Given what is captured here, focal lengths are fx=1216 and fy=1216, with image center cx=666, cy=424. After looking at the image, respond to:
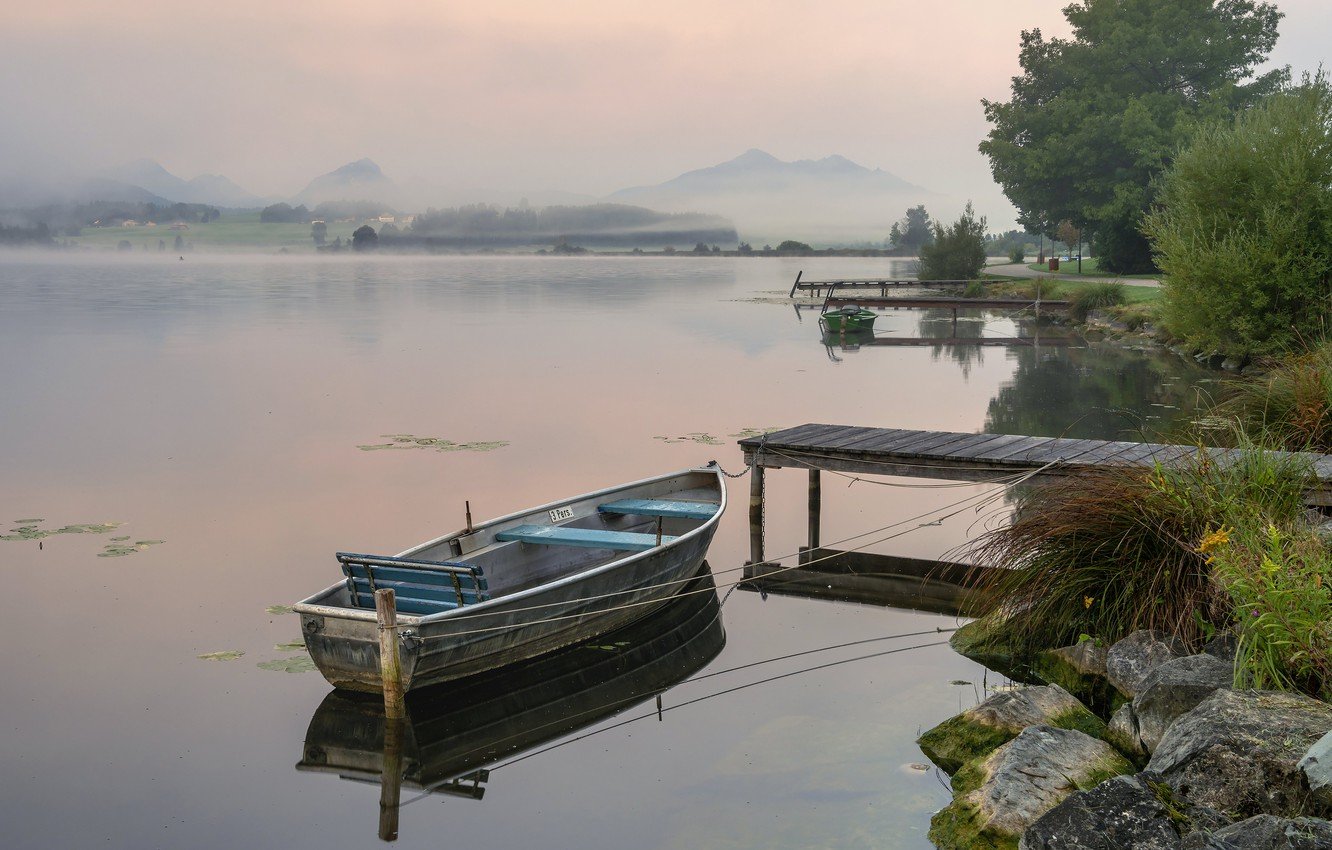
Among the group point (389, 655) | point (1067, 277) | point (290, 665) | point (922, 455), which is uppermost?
point (1067, 277)

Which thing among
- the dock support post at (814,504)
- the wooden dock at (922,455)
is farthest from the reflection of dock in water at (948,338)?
the wooden dock at (922,455)

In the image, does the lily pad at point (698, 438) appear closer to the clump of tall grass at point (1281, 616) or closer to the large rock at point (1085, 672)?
the large rock at point (1085, 672)

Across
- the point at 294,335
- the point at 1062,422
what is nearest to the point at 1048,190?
the point at 294,335

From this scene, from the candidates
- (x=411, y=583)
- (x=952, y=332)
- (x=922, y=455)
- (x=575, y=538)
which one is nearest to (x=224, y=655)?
(x=411, y=583)

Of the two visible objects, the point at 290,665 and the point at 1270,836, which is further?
the point at 290,665

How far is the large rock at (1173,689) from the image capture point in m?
7.93

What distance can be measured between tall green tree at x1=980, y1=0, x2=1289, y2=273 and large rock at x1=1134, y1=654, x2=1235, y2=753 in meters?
56.8

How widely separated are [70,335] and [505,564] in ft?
146

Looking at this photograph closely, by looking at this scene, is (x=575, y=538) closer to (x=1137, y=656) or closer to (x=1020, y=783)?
(x=1137, y=656)

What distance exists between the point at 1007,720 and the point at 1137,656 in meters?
1.28

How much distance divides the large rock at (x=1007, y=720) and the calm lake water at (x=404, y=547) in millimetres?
370

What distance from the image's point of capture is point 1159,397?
28406mm

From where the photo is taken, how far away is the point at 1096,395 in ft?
97.2

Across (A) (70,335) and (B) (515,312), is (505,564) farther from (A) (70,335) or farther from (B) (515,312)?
(B) (515,312)
